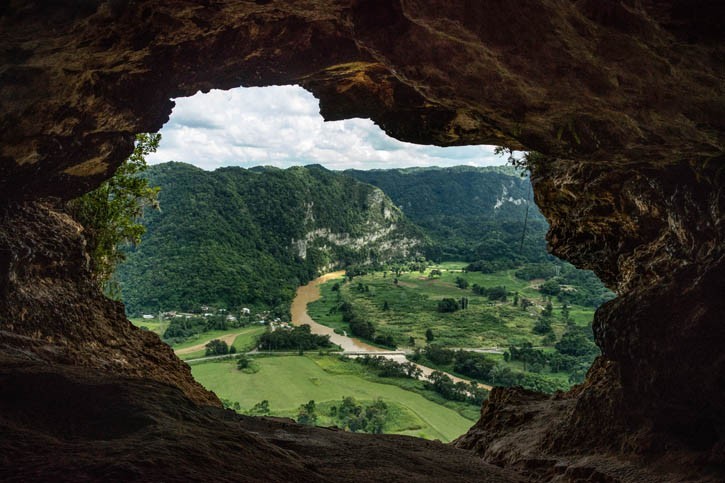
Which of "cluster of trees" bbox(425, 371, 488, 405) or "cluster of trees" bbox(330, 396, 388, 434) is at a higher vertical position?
"cluster of trees" bbox(330, 396, 388, 434)

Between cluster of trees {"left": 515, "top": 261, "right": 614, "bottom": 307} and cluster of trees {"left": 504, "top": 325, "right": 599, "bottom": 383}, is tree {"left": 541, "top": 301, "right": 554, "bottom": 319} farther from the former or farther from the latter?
cluster of trees {"left": 504, "top": 325, "right": 599, "bottom": 383}

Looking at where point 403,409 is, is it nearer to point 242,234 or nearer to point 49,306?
point 49,306

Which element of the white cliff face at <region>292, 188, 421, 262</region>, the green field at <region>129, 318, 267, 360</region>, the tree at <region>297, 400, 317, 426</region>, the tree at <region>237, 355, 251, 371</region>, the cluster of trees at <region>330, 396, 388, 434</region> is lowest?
the cluster of trees at <region>330, 396, 388, 434</region>

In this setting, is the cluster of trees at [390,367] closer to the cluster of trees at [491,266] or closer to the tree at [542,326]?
the tree at [542,326]

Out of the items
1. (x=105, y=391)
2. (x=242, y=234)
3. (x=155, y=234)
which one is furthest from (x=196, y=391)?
(x=242, y=234)

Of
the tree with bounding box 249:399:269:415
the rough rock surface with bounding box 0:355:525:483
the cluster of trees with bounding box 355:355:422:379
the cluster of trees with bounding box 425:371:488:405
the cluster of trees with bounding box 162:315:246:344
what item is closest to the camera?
the rough rock surface with bounding box 0:355:525:483

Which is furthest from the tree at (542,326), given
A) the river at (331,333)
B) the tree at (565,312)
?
the river at (331,333)

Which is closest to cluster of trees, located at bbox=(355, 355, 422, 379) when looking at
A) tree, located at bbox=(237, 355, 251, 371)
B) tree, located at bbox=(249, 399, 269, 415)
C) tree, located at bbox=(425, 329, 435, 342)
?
tree, located at bbox=(425, 329, 435, 342)
